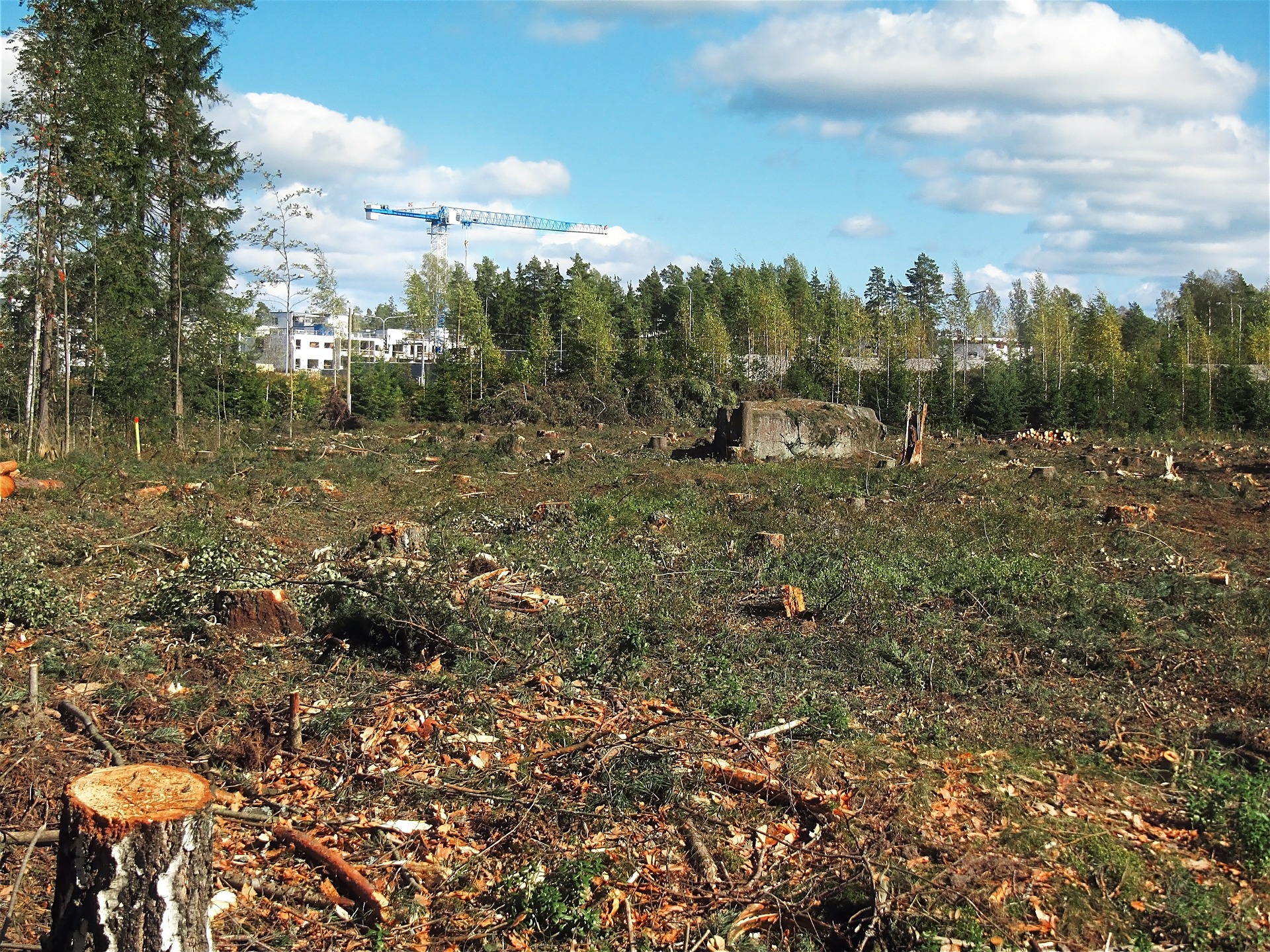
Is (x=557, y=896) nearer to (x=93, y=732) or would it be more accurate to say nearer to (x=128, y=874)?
(x=128, y=874)

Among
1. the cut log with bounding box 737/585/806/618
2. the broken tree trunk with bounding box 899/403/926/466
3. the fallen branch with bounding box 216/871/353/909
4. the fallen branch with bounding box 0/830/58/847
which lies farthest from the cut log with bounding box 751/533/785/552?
the broken tree trunk with bounding box 899/403/926/466

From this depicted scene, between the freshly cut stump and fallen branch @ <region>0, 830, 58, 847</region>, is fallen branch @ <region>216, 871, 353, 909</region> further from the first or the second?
the freshly cut stump

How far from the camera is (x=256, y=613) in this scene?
7.40 meters

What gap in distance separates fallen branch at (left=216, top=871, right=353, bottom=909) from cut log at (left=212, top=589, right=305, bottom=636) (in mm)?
3213

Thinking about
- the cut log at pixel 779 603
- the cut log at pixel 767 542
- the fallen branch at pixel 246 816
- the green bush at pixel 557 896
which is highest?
the cut log at pixel 767 542

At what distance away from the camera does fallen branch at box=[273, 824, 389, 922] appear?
425 cm

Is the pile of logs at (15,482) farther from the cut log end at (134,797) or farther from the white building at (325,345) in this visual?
the white building at (325,345)

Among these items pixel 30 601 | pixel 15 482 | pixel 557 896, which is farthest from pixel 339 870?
pixel 15 482

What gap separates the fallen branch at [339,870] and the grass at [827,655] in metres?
0.48

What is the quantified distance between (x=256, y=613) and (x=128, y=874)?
461 cm

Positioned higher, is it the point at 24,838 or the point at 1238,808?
the point at 24,838

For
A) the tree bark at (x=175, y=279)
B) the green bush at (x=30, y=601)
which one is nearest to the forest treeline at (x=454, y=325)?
the tree bark at (x=175, y=279)

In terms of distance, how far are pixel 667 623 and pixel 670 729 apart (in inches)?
76.7

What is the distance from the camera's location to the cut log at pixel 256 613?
736 cm
